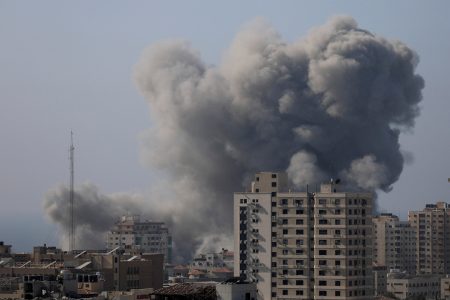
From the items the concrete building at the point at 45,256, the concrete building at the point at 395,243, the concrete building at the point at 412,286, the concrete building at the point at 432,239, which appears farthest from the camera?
the concrete building at the point at 432,239

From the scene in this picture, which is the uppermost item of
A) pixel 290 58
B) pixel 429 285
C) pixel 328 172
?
pixel 290 58

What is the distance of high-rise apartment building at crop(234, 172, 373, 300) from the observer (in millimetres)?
91938

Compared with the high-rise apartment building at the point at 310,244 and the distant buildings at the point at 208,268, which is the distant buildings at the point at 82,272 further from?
the distant buildings at the point at 208,268

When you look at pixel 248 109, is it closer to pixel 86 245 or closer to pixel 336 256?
pixel 86 245

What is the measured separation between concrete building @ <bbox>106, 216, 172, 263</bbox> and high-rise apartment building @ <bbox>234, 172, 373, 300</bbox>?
2311 inches

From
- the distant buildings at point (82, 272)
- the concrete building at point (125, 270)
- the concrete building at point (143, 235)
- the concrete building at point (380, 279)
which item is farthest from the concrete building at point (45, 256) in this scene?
the concrete building at point (143, 235)

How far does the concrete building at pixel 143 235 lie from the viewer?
516 feet

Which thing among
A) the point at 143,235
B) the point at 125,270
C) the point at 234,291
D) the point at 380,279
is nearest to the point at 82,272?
the point at 125,270

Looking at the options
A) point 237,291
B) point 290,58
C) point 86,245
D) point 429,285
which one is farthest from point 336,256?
point 86,245

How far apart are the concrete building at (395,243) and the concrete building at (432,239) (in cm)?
60

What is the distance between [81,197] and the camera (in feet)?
524

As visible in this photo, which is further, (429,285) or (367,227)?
(429,285)

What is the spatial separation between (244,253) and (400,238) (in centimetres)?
6084

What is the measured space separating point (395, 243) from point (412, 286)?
29089 mm
